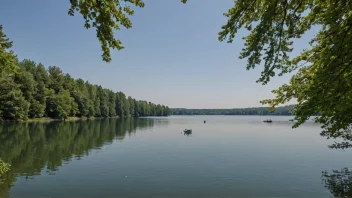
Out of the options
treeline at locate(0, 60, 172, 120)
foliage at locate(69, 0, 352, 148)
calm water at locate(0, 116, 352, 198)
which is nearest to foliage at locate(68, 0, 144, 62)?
foliage at locate(69, 0, 352, 148)

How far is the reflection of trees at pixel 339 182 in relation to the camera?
1762 centimetres

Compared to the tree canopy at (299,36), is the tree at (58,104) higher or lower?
higher

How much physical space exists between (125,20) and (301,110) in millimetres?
6172

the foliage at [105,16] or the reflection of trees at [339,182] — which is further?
the reflection of trees at [339,182]

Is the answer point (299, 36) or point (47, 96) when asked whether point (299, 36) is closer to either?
point (299, 36)

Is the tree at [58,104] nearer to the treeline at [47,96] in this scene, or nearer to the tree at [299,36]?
the treeline at [47,96]

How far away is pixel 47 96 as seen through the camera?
87375 millimetres

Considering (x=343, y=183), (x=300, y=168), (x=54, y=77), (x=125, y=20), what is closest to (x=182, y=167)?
(x=300, y=168)

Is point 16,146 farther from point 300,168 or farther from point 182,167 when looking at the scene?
point 300,168

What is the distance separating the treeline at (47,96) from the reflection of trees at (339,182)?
50607 millimetres

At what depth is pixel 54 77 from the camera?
104m

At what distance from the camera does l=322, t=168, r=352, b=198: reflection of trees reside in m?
17.6

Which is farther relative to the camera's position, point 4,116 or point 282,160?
point 4,116

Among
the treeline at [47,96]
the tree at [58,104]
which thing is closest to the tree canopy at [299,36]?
the treeline at [47,96]
